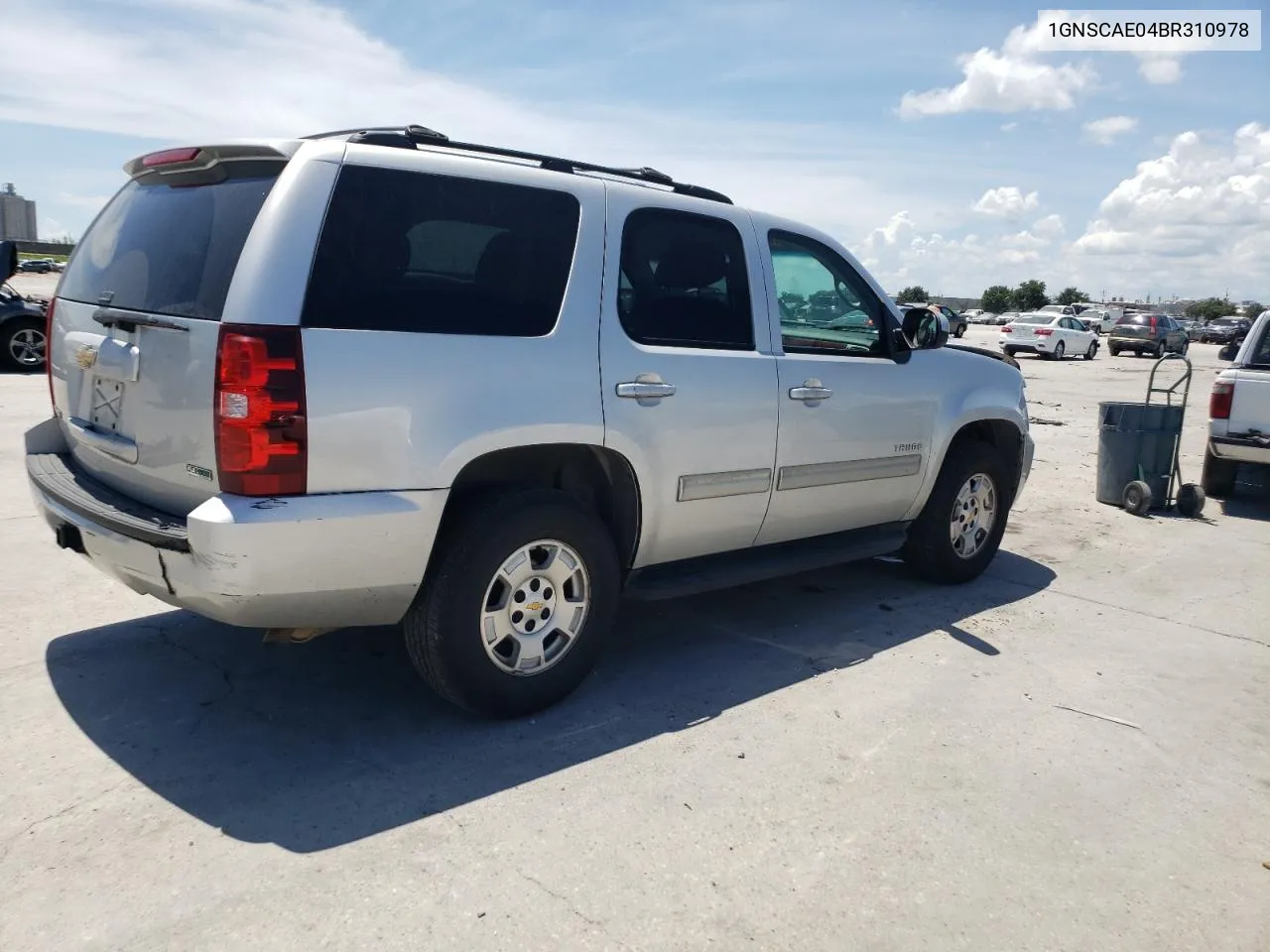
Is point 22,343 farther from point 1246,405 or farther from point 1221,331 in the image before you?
point 1221,331

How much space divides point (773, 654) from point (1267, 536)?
544cm

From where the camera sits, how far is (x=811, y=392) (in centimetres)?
461

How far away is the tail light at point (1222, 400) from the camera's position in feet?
27.9

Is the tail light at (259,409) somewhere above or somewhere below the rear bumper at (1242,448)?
above

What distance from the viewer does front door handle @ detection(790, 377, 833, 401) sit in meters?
4.53

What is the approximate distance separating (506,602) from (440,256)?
1.26 metres

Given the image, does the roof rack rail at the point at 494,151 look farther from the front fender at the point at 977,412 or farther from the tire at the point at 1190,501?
the tire at the point at 1190,501

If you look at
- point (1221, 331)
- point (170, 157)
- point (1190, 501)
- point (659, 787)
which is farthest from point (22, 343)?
point (1221, 331)

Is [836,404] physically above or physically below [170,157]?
below

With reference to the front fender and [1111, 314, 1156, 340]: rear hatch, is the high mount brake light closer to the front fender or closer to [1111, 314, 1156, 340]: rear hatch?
the front fender

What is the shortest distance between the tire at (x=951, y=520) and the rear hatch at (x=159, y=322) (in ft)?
12.9

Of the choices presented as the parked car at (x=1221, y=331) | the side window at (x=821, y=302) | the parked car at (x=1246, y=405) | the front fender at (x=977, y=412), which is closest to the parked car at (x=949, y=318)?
the side window at (x=821, y=302)

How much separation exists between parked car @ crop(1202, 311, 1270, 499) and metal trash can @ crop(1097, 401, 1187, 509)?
0.39m

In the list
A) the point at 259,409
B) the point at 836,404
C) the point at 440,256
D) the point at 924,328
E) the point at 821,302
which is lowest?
the point at 836,404
